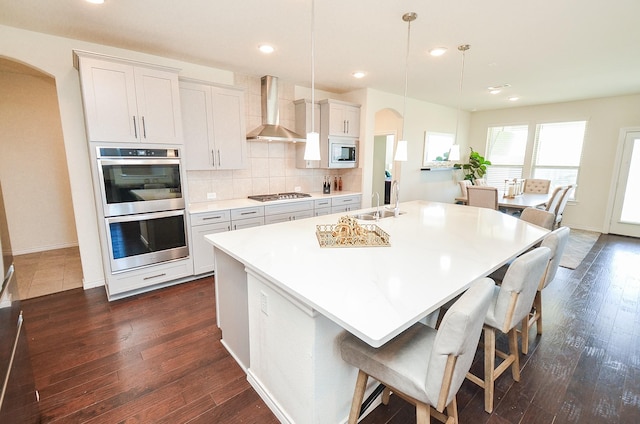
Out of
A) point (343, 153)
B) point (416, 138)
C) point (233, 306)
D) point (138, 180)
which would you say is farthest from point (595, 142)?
point (138, 180)

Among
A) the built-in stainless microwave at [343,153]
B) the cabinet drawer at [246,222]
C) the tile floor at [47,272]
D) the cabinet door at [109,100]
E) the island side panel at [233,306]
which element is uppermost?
the cabinet door at [109,100]

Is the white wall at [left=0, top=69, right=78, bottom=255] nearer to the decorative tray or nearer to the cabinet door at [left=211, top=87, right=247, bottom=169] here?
the cabinet door at [left=211, top=87, right=247, bottom=169]

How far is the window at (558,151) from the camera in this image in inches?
233

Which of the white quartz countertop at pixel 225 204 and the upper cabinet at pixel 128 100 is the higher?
the upper cabinet at pixel 128 100

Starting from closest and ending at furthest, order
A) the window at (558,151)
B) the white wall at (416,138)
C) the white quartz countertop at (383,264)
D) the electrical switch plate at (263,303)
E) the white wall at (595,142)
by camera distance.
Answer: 1. the white quartz countertop at (383,264)
2. the electrical switch plate at (263,303)
3. the white wall at (416,138)
4. the white wall at (595,142)
5. the window at (558,151)

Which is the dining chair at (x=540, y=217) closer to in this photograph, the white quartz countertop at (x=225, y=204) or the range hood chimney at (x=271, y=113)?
the white quartz countertop at (x=225, y=204)

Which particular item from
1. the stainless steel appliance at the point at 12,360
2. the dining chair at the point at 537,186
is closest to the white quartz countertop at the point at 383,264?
A: the stainless steel appliance at the point at 12,360

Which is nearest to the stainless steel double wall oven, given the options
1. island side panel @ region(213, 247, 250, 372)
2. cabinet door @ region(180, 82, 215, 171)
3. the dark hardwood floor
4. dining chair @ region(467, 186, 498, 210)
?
cabinet door @ region(180, 82, 215, 171)

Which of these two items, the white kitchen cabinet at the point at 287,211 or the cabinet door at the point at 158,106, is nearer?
the cabinet door at the point at 158,106

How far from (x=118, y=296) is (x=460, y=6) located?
4042 millimetres

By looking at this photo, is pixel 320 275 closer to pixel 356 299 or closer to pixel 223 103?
pixel 356 299

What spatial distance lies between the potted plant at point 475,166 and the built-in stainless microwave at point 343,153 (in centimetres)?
323

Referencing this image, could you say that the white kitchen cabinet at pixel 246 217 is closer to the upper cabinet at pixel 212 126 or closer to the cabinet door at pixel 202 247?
the cabinet door at pixel 202 247

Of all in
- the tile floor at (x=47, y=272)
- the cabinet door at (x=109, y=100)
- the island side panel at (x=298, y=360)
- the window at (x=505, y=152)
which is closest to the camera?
the island side panel at (x=298, y=360)
